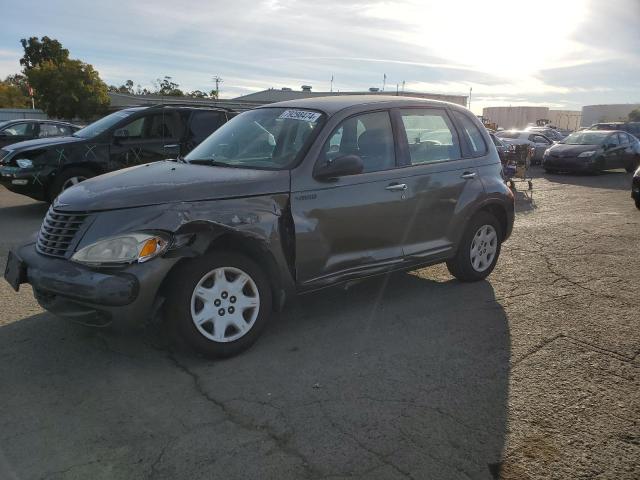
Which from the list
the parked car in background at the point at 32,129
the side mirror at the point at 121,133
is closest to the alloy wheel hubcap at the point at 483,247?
the side mirror at the point at 121,133

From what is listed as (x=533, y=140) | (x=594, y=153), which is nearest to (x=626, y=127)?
(x=533, y=140)

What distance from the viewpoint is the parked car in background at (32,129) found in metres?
14.6

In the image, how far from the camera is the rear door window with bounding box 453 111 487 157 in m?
5.58

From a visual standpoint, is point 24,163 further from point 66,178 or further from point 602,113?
point 602,113

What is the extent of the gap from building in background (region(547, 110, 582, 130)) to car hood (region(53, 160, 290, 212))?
8386cm

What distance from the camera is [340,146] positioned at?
457cm

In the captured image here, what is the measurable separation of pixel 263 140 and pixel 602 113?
8943cm

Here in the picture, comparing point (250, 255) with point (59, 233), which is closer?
point (59, 233)

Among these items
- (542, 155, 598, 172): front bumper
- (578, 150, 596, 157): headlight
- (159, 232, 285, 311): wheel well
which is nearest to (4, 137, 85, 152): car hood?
(159, 232, 285, 311): wheel well

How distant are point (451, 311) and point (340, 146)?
5.83ft

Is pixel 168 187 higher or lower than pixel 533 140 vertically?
lower

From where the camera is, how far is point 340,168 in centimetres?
419

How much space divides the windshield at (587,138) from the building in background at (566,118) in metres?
66.7

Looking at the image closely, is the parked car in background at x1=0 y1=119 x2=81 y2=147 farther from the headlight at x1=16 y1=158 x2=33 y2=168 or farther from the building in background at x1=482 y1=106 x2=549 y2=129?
the building in background at x1=482 y1=106 x2=549 y2=129
